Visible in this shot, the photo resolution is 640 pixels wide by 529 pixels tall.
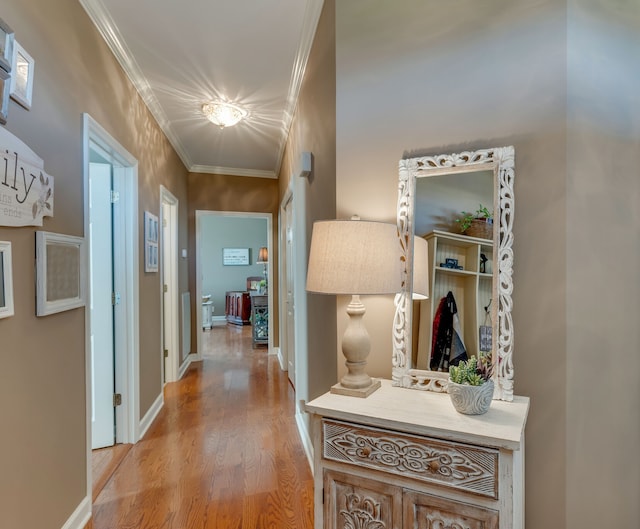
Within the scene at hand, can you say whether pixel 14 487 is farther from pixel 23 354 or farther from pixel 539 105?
pixel 539 105

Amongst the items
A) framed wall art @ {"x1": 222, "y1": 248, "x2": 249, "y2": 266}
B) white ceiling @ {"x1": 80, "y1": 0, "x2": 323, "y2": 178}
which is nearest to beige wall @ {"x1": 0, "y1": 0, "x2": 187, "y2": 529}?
white ceiling @ {"x1": 80, "y1": 0, "x2": 323, "y2": 178}

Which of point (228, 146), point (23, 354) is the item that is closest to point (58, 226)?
point (23, 354)

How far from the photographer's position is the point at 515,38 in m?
1.33

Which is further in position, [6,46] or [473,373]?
[6,46]

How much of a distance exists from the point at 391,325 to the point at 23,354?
1.46m

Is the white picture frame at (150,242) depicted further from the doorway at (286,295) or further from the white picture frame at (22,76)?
the white picture frame at (22,76)

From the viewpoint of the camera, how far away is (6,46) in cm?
124

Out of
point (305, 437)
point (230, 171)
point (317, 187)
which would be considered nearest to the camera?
point (317, 187)

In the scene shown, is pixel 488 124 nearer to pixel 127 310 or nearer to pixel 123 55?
pixel 123 55

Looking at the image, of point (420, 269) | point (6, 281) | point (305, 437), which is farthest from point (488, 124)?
point (305, 437)

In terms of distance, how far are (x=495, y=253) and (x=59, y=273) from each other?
1848 millimetres

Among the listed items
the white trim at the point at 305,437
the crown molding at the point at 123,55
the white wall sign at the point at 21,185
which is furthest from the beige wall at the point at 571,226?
the crown molding at the point at 123,55

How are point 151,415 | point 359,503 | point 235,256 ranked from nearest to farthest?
point 359,503
point 151,415
point 235,256

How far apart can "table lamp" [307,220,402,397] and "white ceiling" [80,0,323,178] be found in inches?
56.5
